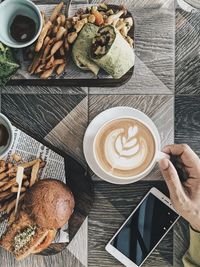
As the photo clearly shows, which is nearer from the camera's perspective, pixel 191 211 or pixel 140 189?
pixel 191 211

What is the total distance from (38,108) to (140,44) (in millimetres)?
241

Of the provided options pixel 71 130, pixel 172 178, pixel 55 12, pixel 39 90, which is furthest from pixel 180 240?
pixel 55 12

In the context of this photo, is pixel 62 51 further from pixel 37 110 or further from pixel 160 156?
pixel 160 156

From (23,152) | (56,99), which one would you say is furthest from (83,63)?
(23,152)

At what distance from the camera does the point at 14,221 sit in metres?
1.09

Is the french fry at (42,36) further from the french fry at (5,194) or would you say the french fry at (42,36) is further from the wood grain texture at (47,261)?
the wood grain texture at (47,261)

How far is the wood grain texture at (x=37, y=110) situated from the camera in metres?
1.16

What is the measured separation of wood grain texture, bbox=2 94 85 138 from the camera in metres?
1.16

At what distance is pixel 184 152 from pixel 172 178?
63 mm

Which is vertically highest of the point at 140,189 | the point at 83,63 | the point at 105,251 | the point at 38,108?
the point at 83,63

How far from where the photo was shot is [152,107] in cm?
115

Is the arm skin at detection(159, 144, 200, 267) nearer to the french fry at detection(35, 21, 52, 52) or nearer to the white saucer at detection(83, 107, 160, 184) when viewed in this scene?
the white saucer at detection(83, 107, 160, 184)

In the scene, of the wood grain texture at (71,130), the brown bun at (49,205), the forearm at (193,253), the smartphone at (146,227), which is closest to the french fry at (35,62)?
the wood grain texture at (71,130)

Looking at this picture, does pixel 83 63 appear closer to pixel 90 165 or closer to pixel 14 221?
pixel 90 165
